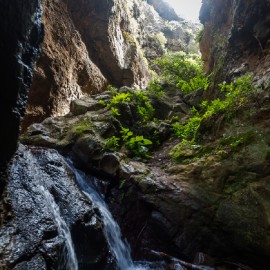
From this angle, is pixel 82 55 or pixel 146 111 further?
pixel 82 55

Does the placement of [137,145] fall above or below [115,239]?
above

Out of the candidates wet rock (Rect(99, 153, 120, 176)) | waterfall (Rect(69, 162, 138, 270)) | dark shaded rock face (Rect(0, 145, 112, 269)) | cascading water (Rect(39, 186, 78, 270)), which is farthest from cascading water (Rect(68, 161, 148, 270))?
cascading water (Rect(39, 186, 78, 270))

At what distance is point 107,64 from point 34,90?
16.1ft

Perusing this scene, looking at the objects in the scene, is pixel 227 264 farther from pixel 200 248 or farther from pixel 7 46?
pixel 7 46

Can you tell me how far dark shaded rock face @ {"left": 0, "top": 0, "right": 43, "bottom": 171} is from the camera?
3.11 meters

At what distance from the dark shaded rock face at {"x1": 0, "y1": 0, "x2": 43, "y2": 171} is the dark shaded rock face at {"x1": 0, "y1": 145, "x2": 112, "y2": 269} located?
2.54 feet

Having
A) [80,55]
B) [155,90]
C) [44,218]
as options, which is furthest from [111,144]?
[80,55]

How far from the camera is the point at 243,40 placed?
31.0ft

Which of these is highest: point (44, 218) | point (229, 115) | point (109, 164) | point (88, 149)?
point (88, 149)

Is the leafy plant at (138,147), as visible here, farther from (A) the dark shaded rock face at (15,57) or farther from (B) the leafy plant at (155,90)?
(A) the dark shaded rock face at (15,57)

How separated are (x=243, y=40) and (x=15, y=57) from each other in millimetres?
8369

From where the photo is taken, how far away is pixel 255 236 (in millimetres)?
4797

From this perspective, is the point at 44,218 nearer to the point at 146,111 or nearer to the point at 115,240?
the point at 115,240

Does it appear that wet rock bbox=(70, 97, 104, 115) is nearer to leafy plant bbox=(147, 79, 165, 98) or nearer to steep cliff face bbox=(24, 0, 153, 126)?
steep cliff face bbox=(24, 0, 153, 126)
